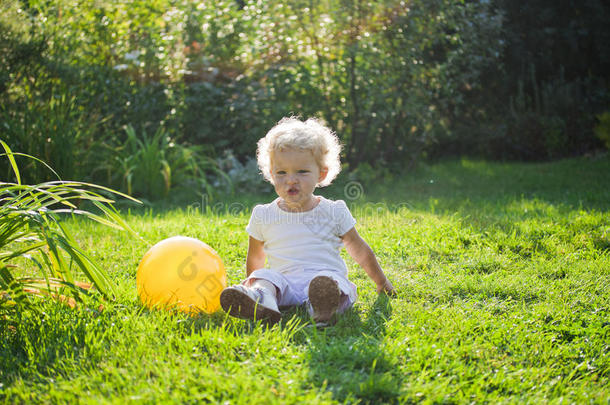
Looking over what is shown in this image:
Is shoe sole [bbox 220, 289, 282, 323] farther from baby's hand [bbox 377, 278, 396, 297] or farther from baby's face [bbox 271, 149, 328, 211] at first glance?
baby's hand [bbox 377, 278, 396, 297]

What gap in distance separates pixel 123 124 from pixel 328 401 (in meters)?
5.47

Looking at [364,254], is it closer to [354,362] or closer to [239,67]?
[354,362]

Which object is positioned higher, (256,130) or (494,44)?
(494,44)

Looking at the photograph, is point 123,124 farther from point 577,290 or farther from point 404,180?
point 577,290

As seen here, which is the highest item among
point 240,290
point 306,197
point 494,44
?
point 494,44

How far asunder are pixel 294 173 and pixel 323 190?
11.0 feet

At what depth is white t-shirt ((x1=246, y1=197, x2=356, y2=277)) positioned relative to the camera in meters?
2.89

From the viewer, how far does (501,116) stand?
877 cm

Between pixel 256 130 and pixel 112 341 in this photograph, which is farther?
pixel 256 130

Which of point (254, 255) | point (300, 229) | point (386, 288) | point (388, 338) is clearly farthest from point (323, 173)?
point (388, 338)

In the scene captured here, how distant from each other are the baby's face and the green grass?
60 cm

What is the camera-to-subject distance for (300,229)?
2916mm

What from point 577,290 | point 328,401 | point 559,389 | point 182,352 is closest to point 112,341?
point 182,352

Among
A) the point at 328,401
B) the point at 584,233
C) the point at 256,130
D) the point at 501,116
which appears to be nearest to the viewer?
the point at 328,401
